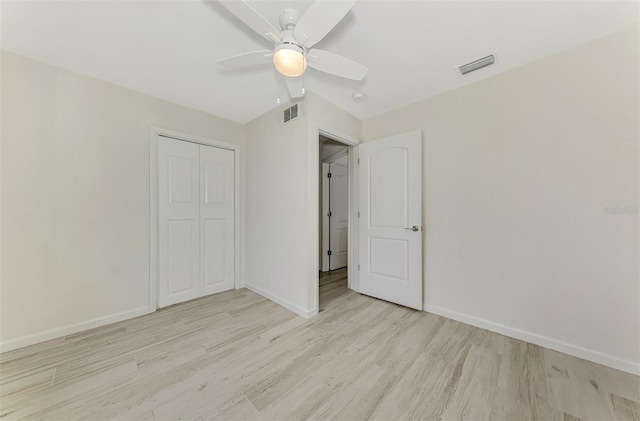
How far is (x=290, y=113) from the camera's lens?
8.64 feet

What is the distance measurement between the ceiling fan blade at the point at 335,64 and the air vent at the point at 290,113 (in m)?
0.93

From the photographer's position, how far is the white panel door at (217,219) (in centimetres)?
301

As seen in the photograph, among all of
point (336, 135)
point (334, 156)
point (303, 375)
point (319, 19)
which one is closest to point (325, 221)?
point (334, 156)

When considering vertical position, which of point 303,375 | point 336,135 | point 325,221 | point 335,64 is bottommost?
point 303,375

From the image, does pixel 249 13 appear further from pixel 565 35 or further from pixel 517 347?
pixel 517 347

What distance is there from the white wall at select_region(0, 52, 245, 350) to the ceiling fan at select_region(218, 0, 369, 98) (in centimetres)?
163

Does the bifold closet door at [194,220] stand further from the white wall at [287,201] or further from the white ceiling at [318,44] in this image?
the white ceiling at [318,44]

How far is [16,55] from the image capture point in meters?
1.89

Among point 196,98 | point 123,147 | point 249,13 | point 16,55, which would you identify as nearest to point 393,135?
point 249,13

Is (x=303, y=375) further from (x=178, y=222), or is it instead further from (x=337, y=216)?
(x=337, y=216)

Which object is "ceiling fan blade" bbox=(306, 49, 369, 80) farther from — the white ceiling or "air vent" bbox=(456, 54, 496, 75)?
"air vent" bbox=(456, 54, 496, 75)

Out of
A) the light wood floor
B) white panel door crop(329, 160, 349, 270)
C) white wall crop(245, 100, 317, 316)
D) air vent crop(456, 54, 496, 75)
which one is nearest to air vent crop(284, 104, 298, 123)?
white wall crop(245, 100, 317, 316)

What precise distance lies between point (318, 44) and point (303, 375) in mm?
2474

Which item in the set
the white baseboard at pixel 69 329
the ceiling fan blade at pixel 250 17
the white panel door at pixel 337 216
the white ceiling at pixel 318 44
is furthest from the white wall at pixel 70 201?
the white panel door at pixel 337 216
